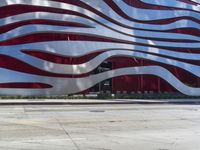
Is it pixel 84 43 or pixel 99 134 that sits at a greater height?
pixel 84 43

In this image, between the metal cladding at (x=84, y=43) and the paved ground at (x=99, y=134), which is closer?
the paved ground at (x=99, y=134)

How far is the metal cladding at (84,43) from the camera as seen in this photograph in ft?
119

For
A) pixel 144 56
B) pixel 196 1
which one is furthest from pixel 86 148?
pixel 196 1

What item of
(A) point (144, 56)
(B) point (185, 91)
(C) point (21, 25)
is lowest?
(B) point (185, 91)

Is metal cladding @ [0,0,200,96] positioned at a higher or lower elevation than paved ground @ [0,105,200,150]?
higher

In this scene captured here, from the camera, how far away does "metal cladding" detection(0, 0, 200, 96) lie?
119 feet

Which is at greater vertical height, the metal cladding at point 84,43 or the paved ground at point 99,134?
the metal cladding at point 84,43

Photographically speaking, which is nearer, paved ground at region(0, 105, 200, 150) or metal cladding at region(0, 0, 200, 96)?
paved ground at region(0, 105, 200, 150)

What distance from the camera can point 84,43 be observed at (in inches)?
1502

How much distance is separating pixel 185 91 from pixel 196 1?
977cm

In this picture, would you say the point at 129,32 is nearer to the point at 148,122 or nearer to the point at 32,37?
the point at 32,37

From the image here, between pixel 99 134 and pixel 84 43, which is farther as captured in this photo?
pixel 84 43

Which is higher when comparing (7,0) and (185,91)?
(7,0)

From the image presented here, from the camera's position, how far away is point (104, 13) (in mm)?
39906
